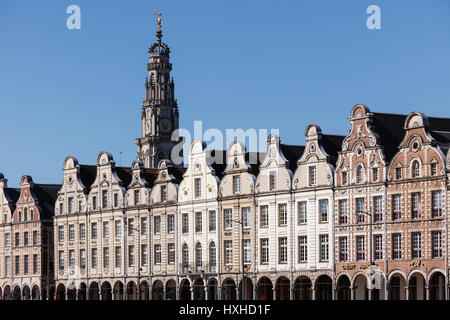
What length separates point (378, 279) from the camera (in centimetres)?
10781

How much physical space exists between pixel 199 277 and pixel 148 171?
15.8m

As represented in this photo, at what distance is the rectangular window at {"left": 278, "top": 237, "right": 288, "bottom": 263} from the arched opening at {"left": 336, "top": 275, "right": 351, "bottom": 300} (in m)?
6.45

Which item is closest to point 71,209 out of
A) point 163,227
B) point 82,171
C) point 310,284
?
point 82,171

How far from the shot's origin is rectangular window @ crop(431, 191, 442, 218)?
4035 inches

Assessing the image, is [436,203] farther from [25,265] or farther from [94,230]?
[25,265]

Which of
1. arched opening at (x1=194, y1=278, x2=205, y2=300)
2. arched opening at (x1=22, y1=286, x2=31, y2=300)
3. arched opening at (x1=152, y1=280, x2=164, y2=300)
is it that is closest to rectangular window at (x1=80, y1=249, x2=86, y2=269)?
arched opening at (x1=152, y1=280, x2=164, y2=300)

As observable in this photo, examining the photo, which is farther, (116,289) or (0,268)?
(0,268)

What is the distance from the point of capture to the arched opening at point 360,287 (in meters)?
110

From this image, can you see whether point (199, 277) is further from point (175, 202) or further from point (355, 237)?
point (355, 237)

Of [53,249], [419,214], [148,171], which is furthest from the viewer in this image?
[53,249]

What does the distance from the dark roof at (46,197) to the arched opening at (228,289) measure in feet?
108

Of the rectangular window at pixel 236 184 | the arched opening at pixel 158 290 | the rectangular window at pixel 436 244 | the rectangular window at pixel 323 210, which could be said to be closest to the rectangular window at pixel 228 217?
the rectangular window at pixel 236 184

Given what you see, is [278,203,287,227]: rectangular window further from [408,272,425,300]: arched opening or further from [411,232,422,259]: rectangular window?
[411,232,422,259]: rectangular window

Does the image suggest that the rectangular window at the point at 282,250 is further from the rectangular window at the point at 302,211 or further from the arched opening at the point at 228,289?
the arched opening at the point at 228,289
